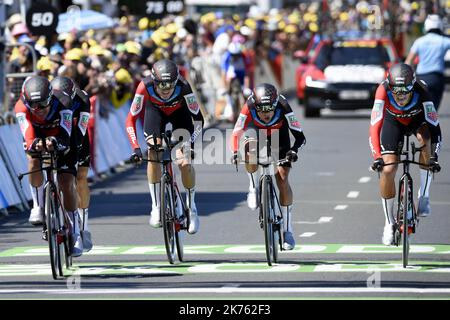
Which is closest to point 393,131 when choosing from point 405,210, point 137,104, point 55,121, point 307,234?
point 405,210

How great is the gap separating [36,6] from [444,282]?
1147cm

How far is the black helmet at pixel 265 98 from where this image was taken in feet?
43.1

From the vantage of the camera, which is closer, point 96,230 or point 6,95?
point 96,230

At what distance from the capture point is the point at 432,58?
72.3 feet

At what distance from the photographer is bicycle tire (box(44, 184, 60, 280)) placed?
12.2 metres

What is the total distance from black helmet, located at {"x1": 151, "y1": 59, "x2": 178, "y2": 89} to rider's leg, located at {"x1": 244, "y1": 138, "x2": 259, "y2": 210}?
0.86 m

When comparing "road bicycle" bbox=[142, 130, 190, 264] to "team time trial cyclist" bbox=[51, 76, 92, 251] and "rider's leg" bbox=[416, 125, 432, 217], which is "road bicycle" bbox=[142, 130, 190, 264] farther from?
"rider's leg" bbox=[416, 125, 432, 217]

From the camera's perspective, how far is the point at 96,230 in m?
16.1

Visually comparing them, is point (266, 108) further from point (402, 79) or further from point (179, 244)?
point (179, 244)

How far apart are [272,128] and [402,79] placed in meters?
1.28

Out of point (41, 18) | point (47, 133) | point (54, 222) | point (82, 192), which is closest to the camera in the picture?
point (54, 222)

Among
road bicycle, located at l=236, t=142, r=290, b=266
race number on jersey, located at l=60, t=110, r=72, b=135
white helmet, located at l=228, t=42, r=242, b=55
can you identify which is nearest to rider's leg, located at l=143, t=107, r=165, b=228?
road bicycle, located at l=236, t=142, r=290, b=266
